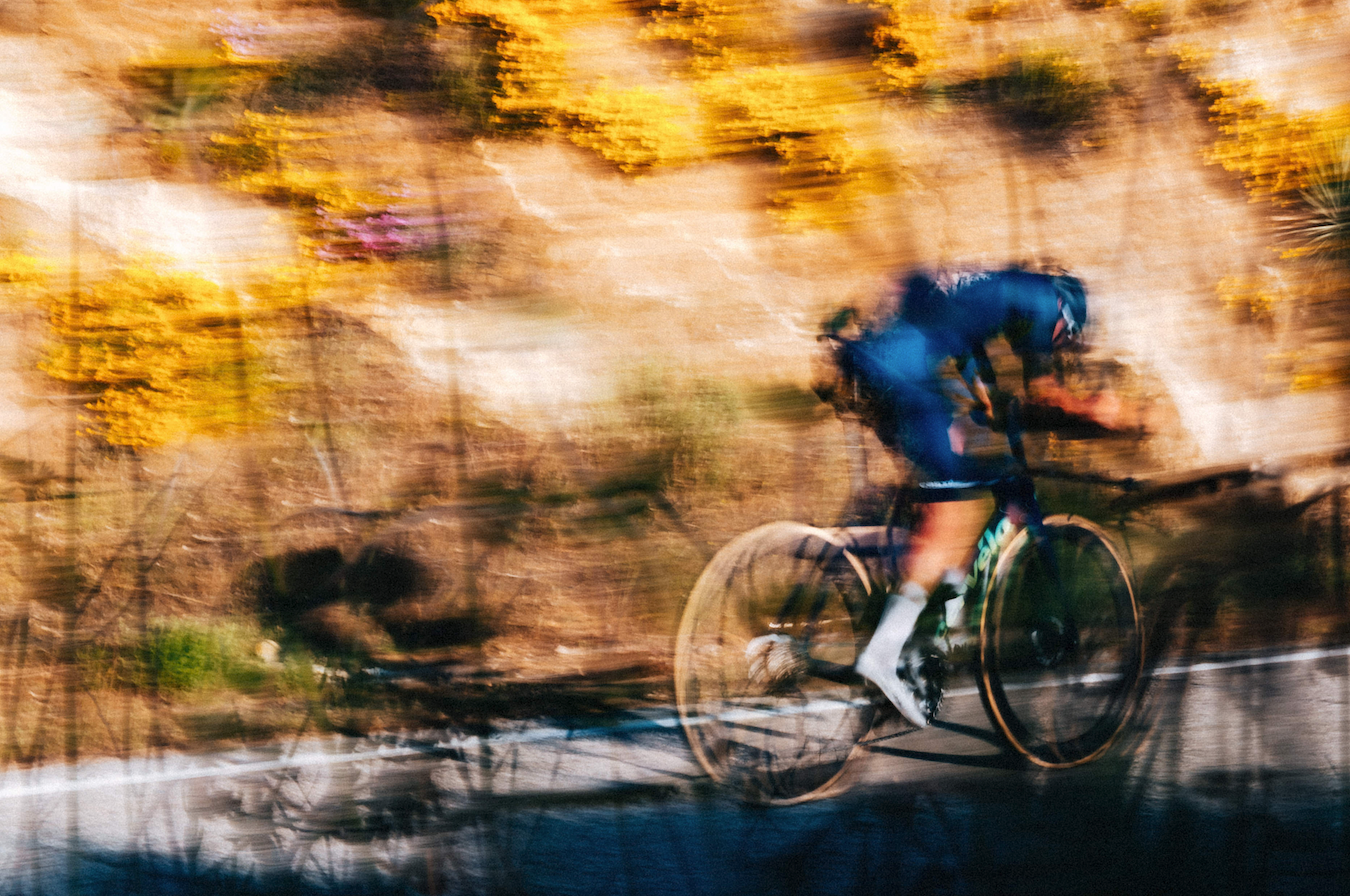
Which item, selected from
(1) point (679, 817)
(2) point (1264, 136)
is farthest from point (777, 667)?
(2) point (1264, 136)

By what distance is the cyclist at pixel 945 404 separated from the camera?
2.85 meters

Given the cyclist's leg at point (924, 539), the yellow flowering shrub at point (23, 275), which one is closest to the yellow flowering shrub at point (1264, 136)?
the cyclist's leg at point (924, 539)

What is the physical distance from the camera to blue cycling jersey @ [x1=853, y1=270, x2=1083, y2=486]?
2.87m

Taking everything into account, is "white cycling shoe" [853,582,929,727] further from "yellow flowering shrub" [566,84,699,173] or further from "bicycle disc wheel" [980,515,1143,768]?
"yellow flowering shrub" [566,84,699,173]

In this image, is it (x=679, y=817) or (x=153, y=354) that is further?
(x=153, y=354)

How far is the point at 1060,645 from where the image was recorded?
10.2 feet

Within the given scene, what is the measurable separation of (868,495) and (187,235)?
12.3ft

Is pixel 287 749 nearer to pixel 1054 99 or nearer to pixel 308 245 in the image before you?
pixel 308 245

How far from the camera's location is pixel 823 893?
2.75 m

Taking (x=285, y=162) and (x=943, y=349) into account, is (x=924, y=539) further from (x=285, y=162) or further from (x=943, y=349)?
(x=285, y=162)

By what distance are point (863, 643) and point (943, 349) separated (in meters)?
1.35

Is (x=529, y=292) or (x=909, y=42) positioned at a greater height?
(x=909, y=42)

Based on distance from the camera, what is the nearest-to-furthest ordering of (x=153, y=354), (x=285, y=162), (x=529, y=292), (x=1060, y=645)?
1. (x=1060, y=645)
2. (x=153, y=354)
3. (x=285, y=162)
4. (x=529, y=292)

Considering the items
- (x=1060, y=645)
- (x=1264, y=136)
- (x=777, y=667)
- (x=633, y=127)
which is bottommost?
(x=777, y=667)
